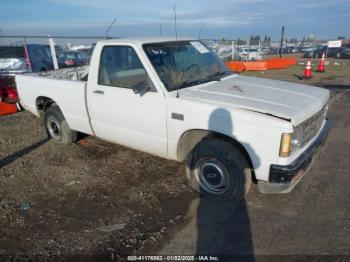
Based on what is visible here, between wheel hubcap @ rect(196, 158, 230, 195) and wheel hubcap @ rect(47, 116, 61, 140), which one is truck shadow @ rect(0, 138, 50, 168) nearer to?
wheel hubcap @ rect(47, 116, 61, 140)

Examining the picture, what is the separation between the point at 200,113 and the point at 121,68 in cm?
152

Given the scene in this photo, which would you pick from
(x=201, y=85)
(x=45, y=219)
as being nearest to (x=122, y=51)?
(x=201, y=85)

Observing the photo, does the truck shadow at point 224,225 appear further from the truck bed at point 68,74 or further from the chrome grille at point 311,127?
the truck bed at point 68,74

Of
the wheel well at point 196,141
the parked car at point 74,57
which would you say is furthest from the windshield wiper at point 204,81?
the parked car at point 74,57

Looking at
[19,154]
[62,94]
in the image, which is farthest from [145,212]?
Answer: [19,154]

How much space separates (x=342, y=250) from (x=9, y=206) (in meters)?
3.80

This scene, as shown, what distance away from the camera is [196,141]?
385cm

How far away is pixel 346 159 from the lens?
4922 mm

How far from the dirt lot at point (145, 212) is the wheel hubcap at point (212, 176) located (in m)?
0.18

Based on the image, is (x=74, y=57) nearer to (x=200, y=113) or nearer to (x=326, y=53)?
(x=200, y=113)

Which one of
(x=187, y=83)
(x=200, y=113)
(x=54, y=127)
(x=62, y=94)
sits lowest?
(x=54, y=127)

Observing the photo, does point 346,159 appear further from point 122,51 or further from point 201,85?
point 122,51

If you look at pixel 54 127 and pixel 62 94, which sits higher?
pixel 62 94

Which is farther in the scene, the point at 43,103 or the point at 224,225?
the point at 43,103
